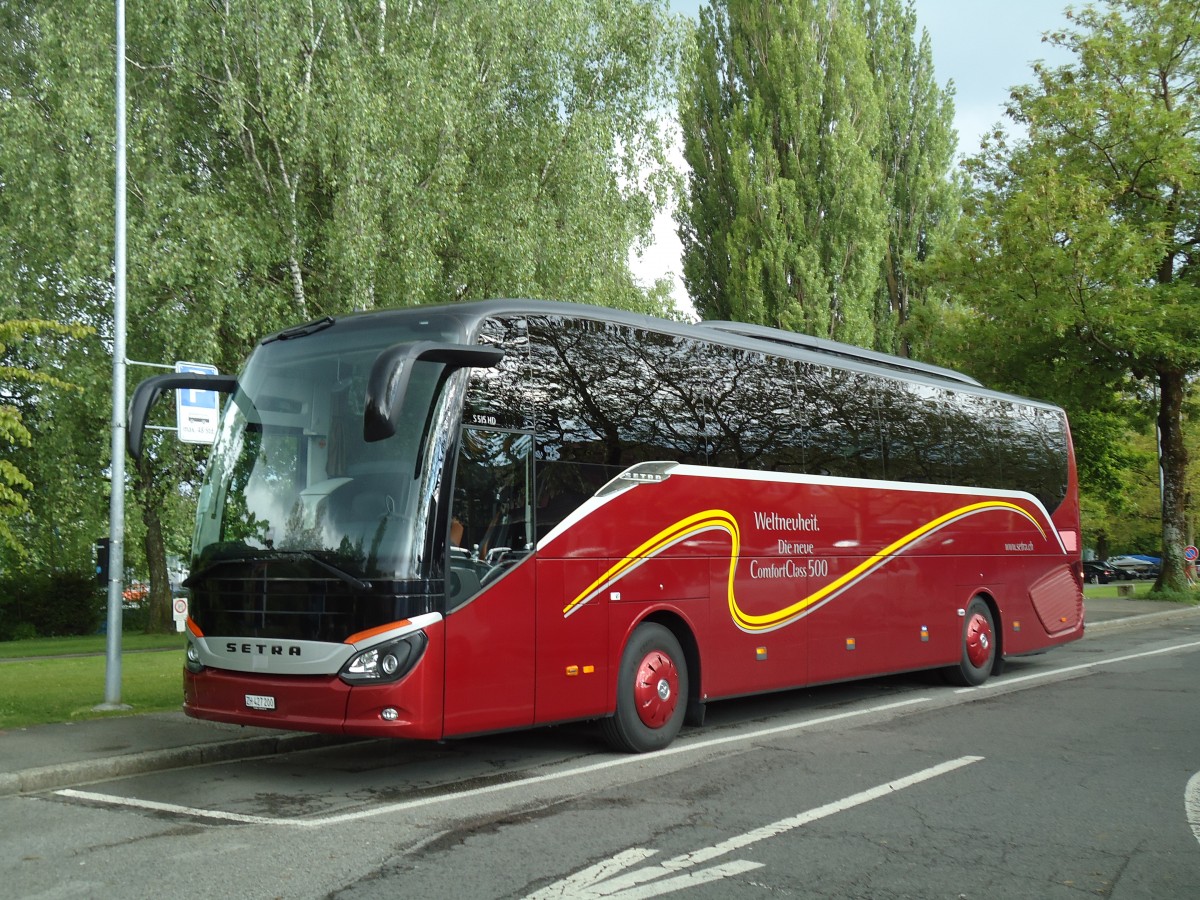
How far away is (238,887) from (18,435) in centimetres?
694

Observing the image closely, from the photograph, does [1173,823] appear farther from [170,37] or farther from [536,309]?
[170,37]

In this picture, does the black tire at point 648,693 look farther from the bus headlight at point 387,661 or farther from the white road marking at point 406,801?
the bus headlight at point 387,661

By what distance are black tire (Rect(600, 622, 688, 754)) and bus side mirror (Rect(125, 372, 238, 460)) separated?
3832 millimetres

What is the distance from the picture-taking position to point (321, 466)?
826 centimetres

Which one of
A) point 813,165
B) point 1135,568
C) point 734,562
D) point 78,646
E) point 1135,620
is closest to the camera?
point 734,562

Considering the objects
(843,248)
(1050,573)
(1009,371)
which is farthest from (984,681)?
(843,248)

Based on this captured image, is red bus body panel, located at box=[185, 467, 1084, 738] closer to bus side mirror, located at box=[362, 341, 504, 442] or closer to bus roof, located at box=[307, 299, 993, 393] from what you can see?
bus roof, located at box=[307, 299, 993, 393]

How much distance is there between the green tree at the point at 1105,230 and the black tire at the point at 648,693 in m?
18.9

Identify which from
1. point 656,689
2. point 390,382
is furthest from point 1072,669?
point 390,382

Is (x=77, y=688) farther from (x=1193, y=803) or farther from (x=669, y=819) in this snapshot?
(x=1193, y=803)

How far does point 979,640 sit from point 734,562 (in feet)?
18.0

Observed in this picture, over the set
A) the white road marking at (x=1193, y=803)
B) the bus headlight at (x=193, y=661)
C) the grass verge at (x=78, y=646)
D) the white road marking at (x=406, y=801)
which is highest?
the bus headlight at (x=193, y=661)

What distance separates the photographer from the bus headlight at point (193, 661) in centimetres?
868

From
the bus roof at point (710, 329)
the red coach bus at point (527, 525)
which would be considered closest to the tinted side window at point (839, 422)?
the red coach bus at point (527, 525)
